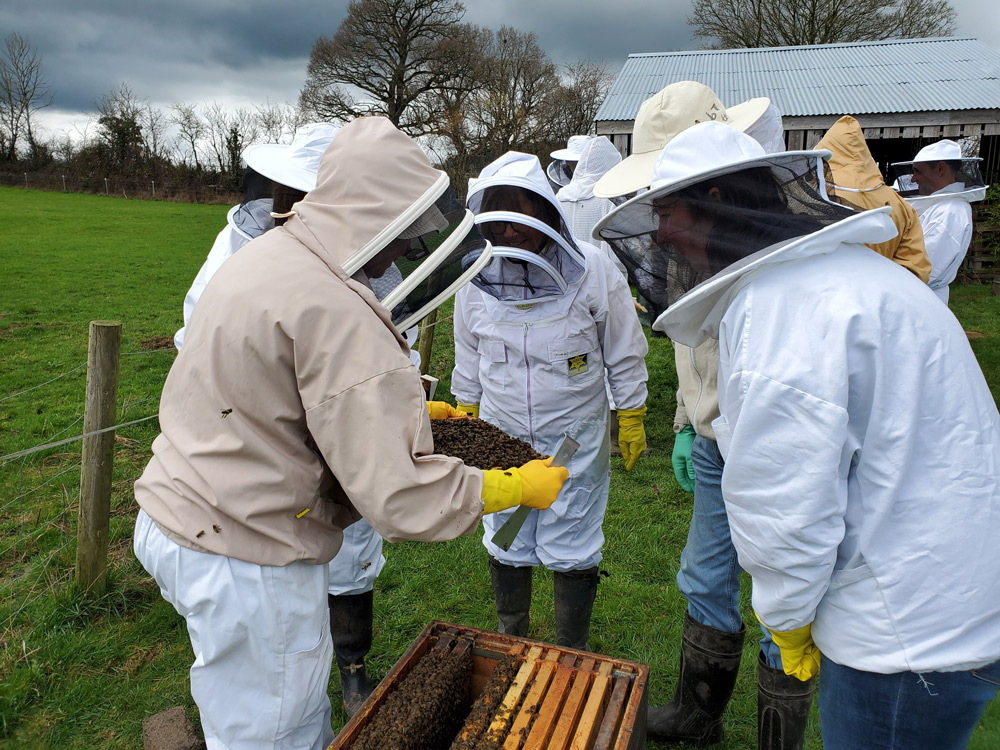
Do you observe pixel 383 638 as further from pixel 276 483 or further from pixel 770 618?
pixel 770 618

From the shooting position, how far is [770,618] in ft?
5.56

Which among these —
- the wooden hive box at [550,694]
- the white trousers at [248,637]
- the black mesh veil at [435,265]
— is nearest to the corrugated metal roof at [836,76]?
the black mesh veil at [435,265]

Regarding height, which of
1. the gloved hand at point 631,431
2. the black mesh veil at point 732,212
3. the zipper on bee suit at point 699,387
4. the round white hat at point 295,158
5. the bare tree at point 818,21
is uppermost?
the bare tree at point 818,21

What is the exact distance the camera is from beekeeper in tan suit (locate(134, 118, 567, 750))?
5.49 feet

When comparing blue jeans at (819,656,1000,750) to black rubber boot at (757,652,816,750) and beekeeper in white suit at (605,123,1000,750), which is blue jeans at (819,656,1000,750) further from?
black rubber boot at (757,652,816,750)

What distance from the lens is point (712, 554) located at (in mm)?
2551

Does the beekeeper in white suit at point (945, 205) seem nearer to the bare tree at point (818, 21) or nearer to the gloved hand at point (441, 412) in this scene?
the gloved hand at point (441, 412)

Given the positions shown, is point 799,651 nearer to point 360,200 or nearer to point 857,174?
point 360,200

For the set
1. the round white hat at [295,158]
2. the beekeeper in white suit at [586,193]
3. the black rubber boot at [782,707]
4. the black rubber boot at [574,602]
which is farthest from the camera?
the beekeeper in white suit at [586,193]

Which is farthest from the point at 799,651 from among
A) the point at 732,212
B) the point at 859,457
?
the point at 732,212

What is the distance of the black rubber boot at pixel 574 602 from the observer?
3.17m

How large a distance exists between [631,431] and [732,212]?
6.07 ft

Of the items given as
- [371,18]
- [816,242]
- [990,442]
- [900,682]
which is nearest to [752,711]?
[900,682]

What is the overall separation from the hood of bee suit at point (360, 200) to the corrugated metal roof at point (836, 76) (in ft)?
32.8
